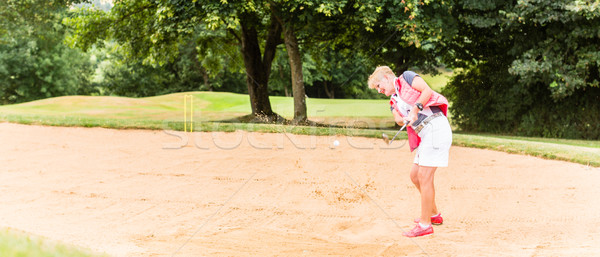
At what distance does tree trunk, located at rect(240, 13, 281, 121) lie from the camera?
23.4m

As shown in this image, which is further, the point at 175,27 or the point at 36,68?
the point at 36,68

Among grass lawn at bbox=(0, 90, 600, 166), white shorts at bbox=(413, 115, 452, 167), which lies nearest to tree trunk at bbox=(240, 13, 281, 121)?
grass lawn at bbox=(0, 90, 600, 166)

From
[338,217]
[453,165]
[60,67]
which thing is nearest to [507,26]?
[453,165]

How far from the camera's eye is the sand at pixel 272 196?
20.9 ft

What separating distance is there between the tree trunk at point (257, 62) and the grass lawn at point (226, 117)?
1627 millimetres

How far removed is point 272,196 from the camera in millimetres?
8836

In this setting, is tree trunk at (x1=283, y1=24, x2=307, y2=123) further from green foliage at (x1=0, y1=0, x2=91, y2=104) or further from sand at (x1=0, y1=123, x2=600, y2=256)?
green foliage at (x1=0, y1=0, x2=91, y2=104)

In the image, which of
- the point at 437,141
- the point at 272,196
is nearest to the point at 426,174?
the point at 437,141

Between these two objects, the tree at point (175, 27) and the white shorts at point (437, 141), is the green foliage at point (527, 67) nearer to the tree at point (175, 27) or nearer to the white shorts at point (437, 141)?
the tree at point (175, 27)

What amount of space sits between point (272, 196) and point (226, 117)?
19944mm

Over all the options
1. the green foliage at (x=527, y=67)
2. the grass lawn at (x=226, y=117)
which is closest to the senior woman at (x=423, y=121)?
the grass lawn at (x=226, y=117)

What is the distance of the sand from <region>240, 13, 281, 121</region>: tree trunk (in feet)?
35.8

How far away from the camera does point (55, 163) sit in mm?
10414

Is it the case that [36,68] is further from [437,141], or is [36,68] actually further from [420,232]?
[437,141]
